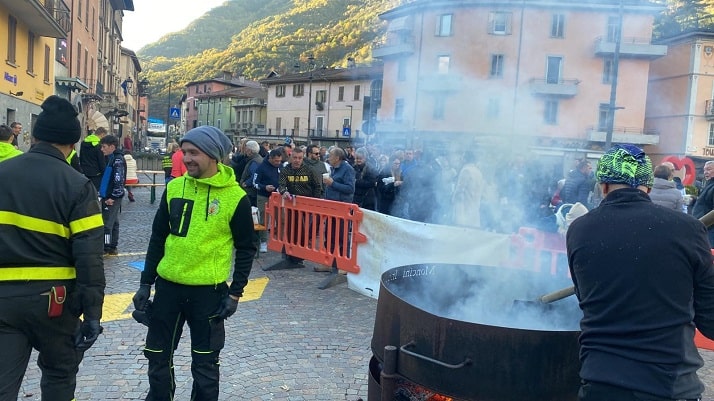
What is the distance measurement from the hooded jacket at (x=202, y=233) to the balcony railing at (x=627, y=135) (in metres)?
5.91

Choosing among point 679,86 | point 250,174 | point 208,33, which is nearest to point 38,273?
point 250,174

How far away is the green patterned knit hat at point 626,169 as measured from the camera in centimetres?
223

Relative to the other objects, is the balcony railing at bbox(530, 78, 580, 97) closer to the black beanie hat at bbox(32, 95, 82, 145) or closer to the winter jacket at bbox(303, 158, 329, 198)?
the winter jacket at bbox(303, 158, 329, 198)

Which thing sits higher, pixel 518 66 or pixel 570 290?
pixel 518 66

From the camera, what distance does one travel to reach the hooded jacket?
3162 mm

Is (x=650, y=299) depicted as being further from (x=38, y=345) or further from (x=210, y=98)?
(x=210, y=98)

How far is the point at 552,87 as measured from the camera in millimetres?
6215

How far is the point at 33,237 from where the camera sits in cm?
268

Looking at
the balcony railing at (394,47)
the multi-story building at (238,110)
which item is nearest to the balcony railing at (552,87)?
the balcony railing at (394,47)

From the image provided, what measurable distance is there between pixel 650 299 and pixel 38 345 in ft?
9.78

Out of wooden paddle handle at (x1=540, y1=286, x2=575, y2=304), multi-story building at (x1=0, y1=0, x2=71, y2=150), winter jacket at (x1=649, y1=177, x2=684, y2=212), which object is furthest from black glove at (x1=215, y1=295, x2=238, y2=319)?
multi-story building at (x1=0, y1=0, x2=71, y2=150)

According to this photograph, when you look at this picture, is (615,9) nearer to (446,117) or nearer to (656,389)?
(446,117)

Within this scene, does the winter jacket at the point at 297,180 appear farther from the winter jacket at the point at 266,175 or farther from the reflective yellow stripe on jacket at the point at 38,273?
the reflective yellow stripe on jacket at the point at 38,273

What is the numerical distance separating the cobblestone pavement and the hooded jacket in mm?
1242
